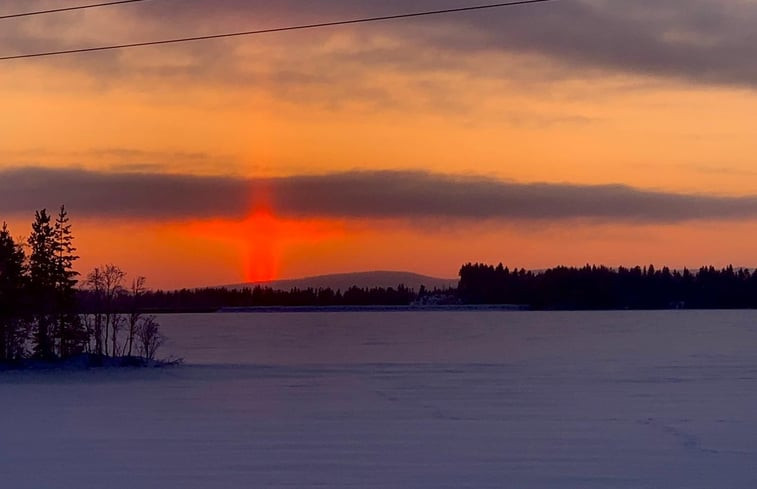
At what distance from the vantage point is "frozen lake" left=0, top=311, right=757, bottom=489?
12.8m

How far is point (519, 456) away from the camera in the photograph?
14234mm

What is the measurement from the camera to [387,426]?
1744 cm

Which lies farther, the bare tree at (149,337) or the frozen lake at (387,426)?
the bare tree at (149,337)

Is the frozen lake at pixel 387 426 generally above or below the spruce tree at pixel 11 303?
below

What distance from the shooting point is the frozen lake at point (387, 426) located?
42.0ft

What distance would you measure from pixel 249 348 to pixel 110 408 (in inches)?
991

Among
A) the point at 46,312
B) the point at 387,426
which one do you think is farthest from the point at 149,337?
the point at 387,426

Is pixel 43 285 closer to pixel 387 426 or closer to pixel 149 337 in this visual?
pixel 149 337

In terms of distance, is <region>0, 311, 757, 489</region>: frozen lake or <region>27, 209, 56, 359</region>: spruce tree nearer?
<region>0, 311, 757, 489</region>: frozen lake

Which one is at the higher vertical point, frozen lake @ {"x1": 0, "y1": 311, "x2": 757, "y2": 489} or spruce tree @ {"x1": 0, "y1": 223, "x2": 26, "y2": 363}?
spruce tree @ {"x1": 0, "y1": 223, "x2": 26, "y2": 363}

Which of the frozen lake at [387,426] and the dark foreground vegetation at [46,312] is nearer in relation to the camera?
the frozen lake at [387,426]

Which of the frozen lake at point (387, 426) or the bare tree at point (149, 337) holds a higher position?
the bare tree at point (149, 337)

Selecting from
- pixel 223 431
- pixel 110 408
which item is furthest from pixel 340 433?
pixel 110 408

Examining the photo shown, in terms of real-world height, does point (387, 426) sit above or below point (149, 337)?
below
